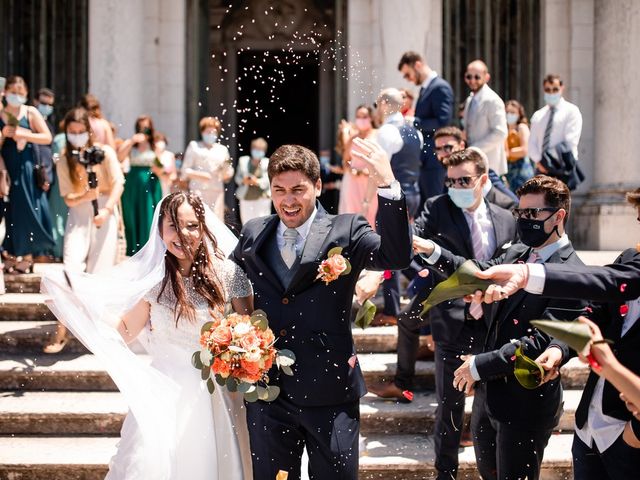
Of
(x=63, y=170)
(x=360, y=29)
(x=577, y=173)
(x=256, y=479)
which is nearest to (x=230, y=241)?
(x=256, y=479)

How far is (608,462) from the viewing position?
353cm

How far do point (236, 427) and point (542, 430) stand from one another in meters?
1.58

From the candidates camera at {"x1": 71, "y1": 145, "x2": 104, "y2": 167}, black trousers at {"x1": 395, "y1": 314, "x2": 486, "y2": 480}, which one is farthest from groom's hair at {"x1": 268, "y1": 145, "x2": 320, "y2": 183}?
camera at {"x1": 71, "y1": 145, "x2": 104, "y2": 167}

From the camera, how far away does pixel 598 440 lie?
3592mm

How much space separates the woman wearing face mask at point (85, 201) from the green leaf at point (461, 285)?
4609 millimetres

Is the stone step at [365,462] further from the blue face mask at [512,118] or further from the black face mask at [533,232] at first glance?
the blue face mask at [512,118]

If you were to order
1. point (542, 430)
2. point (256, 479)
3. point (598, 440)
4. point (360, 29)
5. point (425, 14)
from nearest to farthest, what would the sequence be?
1. point (598, 440)
2. point (256, 479)
3. point (542, 430)
4. point (425, 14)
5. point (360, 29)

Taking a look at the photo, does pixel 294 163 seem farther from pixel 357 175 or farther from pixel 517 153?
pixel 517 153

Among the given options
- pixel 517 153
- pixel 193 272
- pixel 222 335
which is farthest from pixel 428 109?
pixel 222 335

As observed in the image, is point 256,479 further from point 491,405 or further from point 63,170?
point 63,170

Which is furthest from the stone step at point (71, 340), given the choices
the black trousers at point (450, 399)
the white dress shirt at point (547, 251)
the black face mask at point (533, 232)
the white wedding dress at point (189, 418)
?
the black face mask at point (533, 232)

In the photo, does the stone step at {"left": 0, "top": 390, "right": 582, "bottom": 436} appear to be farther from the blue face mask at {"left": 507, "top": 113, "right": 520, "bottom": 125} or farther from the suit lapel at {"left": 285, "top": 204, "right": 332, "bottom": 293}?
the blue face mask at {"left": 507, "top": 113, "right": 520, "bottom": 125}

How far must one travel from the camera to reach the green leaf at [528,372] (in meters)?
3.68

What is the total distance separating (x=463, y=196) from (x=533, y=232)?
1034 millimetres
